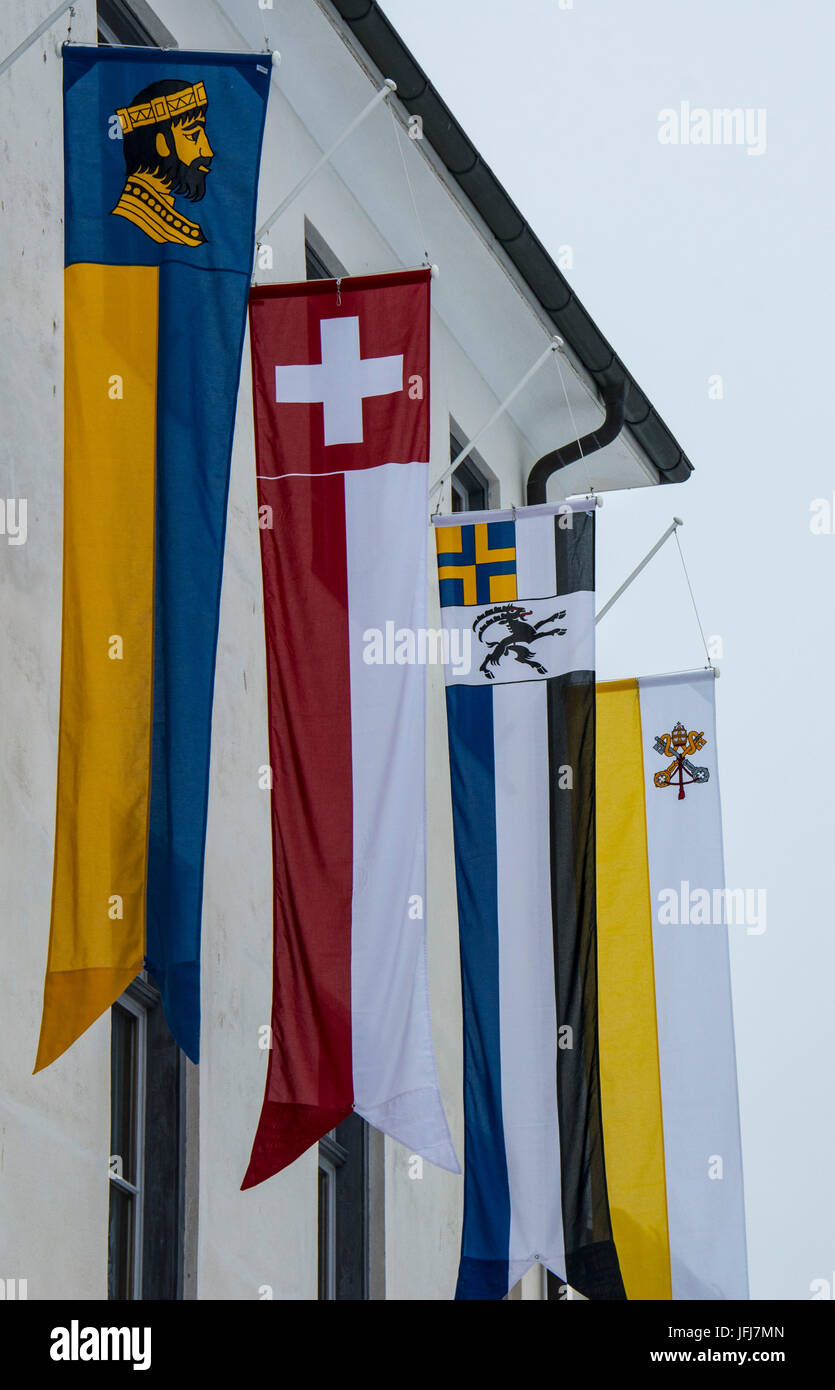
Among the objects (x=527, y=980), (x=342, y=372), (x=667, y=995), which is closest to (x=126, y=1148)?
(x=527, y=980)

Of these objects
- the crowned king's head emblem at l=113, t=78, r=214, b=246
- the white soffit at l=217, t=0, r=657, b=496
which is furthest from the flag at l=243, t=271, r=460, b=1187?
the white soffit at l=217, t=0, r=657, b=496

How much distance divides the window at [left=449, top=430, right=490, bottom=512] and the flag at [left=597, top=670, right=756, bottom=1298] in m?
4.08

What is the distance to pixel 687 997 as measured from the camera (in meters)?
13.0

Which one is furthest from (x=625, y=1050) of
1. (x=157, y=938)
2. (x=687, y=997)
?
(x=157, y=938)

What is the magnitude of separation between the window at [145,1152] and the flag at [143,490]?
2638mm

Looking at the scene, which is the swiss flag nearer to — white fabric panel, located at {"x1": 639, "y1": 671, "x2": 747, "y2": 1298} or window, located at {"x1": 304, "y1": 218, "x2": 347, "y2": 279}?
white fabric panel, located at {"x1": 639, "y1": 671, "x2": 747, "y2": 1298}

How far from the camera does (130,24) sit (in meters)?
11.9

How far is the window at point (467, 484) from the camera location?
1725 centimetres

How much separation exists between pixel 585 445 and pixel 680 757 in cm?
546

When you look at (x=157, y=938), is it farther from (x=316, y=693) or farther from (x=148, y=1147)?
(x=148, y=1147)

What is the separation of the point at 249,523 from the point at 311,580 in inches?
136

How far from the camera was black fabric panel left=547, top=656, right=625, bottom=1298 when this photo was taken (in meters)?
10.2

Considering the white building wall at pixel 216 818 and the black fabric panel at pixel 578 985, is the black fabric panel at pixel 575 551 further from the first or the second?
the white building wall at pixel 216 818

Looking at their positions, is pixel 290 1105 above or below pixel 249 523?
below
